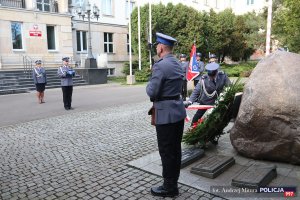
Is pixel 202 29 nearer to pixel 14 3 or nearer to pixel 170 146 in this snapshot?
pixel 14 3

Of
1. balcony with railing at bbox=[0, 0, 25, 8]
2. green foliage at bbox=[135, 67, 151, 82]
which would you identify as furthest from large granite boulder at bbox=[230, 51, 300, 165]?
balcony with railing at bbox=[0, 0, 25, 8]

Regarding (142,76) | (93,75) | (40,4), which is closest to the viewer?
(93,75)

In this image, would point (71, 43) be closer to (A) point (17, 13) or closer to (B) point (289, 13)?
(A) point (17, 13)

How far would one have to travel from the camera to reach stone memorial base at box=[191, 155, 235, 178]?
4.42 metres

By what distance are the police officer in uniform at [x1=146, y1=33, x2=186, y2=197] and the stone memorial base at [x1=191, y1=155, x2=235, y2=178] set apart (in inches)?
27.1

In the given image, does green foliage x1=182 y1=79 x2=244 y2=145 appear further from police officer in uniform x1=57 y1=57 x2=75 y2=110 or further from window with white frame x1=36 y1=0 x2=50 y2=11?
window with white frame x1=36 y1=0 x2=50 y2=11

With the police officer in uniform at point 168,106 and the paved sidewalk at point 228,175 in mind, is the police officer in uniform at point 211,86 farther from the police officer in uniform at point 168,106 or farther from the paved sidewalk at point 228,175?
the police officer in uniform at point 168,106

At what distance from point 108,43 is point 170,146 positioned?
2828 centimetres

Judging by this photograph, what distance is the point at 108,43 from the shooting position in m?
31.0

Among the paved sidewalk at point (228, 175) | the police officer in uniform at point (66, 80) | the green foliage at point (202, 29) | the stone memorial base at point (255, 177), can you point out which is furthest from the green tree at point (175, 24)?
the stone memorial base at point (255, 177)

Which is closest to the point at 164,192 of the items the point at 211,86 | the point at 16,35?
the point at 211,86

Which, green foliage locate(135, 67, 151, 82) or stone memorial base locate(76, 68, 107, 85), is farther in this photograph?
green foliage locate(135, 67, 151, 82)

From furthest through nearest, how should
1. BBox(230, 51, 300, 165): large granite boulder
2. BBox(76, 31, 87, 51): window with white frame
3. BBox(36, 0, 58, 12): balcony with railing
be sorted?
BBox(76, 31, 87, 51): window with white frame, BBox(36, 0, 58, 12): balcony with railing, BBox(230, 51, 300, 165): large granite boulder

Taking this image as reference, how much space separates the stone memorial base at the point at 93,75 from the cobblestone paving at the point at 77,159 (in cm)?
1335
